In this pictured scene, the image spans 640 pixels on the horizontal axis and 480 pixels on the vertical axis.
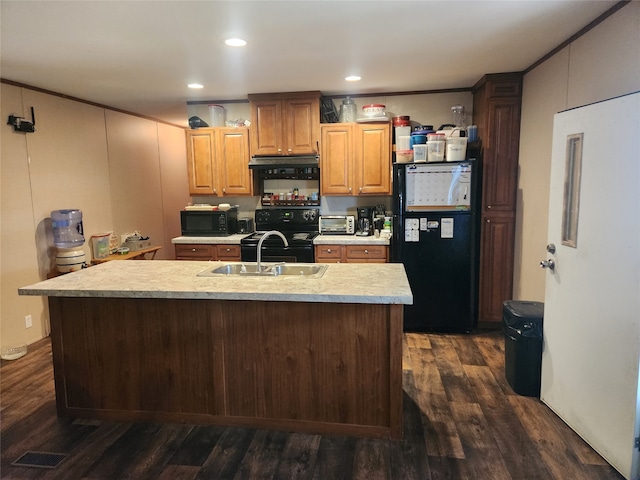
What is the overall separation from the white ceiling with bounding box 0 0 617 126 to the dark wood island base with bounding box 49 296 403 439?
1654 millimetres

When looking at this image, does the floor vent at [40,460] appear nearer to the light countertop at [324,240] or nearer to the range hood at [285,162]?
the light countertop at [324,240]

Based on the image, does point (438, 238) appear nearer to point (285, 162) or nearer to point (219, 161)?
point (285, 162)

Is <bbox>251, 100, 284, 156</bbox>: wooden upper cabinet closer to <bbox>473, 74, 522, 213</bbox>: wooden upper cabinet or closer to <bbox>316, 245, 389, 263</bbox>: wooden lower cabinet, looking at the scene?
<bbox>316, 245, 389, 263</bbox>: wooden lower cabinet

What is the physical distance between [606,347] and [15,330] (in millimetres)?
4503

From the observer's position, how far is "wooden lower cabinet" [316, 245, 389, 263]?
13.9ft

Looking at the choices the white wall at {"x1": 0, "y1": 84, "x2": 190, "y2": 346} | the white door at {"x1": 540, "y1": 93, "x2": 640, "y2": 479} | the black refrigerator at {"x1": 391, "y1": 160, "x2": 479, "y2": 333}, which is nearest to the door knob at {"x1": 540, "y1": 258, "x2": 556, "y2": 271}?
the white door at {"x1": 540, "y1": 93, "x2": 640, "y2": 479}

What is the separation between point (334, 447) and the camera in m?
2.26

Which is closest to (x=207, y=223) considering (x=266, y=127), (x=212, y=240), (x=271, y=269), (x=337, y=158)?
(x=212, y=240)

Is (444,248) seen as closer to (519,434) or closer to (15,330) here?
(519,434)

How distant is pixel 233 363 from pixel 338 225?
8.25ft

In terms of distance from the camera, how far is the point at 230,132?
4629 millimetres

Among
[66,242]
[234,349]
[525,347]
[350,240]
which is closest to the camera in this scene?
[234,349]

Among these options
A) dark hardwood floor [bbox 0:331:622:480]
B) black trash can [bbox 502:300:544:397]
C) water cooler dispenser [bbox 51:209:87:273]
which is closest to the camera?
dark hardwood floor [bbox 0:331:622:480]

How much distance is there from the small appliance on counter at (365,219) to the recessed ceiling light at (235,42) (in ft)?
7.52
